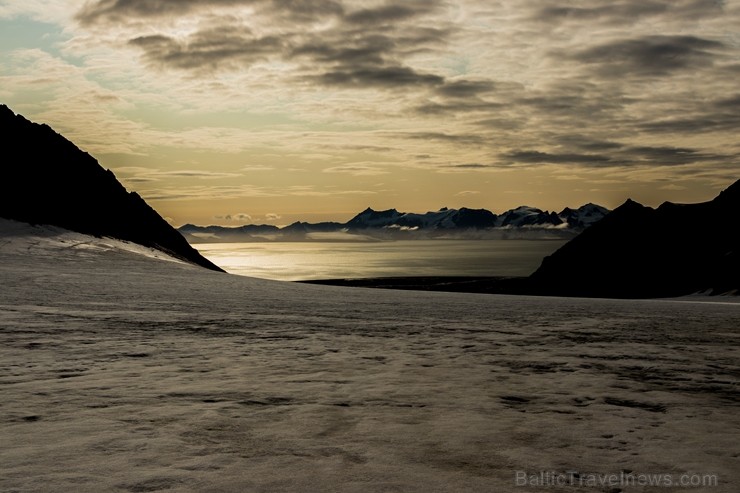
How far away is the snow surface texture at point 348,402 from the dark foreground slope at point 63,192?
133 ft

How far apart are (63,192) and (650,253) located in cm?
8935

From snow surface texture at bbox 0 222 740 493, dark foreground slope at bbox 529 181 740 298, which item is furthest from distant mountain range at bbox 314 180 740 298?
snow surface texture at bbox 0 222 740 493

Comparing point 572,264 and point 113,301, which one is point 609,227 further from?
point 113,301

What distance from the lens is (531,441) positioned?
5.78m

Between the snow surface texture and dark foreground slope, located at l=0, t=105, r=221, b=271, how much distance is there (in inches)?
1598

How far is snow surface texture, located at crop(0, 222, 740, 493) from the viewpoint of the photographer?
495 centimetres

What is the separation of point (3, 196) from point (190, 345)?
50259mm

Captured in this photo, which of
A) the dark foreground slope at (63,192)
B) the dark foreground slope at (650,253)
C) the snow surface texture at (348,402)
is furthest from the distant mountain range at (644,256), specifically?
the snow surface texture at (348,402)

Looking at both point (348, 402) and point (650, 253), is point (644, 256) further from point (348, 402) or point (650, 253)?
point (348, 402)

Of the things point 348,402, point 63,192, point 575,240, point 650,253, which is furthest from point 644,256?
point 348,402

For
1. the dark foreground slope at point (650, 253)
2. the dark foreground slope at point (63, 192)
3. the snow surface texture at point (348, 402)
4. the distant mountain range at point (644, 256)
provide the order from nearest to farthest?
the snow surface texture at point (348, 402) < the dark foreground slope at point (63, 192) < the dark foreground slope at point (650, 253) < the distant mountain range at point (644, 256)

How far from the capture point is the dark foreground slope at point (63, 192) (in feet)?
173

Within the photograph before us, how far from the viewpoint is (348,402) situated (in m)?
7.14

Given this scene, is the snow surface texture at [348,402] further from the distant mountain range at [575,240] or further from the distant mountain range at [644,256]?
the distant mountain range at [644,256]
